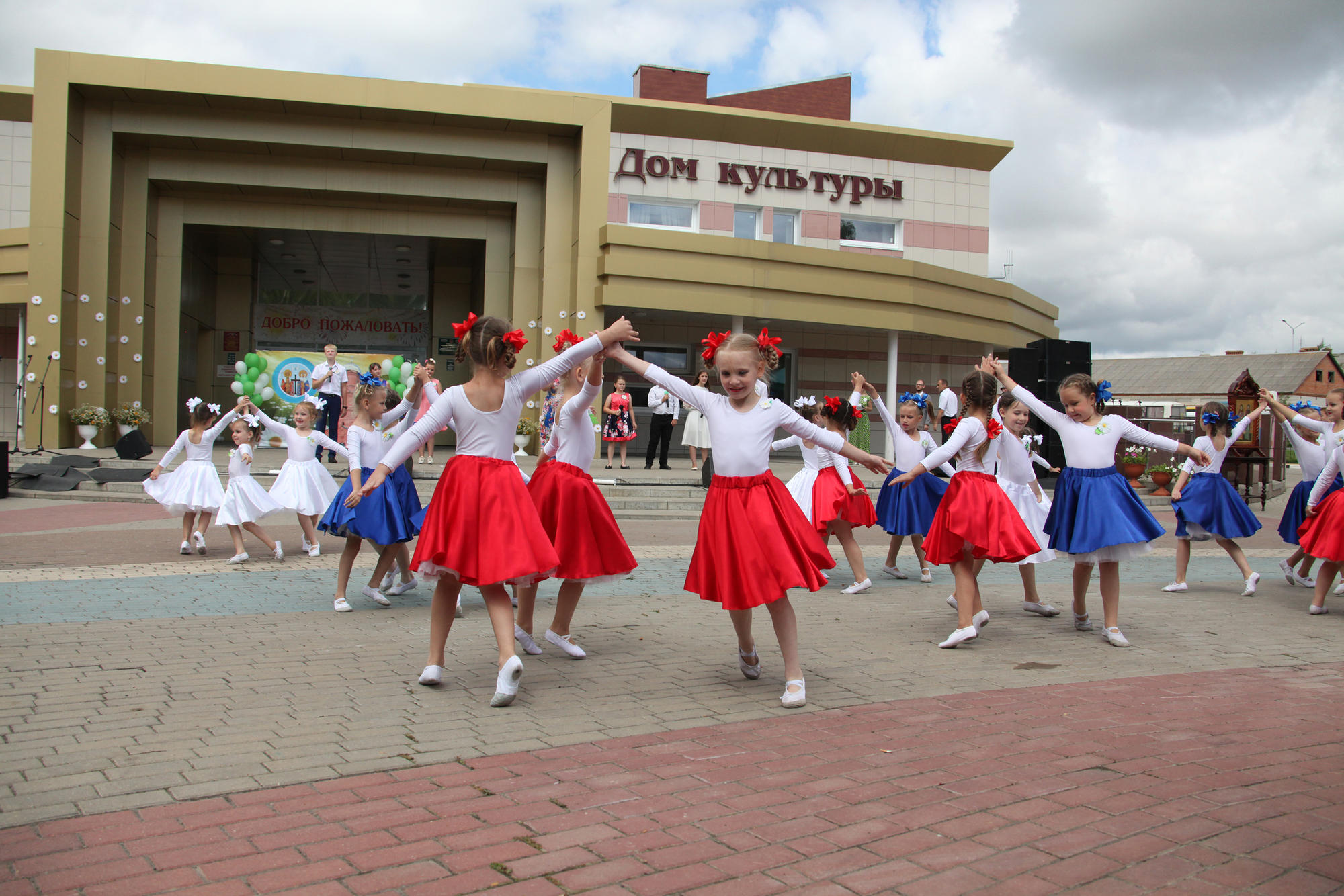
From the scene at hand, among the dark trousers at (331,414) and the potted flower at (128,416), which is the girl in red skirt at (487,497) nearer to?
the dark trousers at (331,414)

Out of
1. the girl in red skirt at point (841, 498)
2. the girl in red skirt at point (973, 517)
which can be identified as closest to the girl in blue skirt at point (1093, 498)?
the girl in red skirt at point (973, 517)

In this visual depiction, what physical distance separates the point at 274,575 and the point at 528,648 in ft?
12.4

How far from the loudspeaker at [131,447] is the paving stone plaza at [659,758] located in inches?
483

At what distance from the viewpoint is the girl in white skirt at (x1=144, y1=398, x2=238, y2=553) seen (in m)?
9.47

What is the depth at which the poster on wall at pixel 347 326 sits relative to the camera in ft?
101

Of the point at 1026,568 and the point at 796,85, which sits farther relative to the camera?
the point at 796,85

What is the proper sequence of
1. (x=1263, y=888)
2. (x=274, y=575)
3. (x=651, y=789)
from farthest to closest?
(x=274, y=575), (x=651, y=789), (x=1263, y=888)

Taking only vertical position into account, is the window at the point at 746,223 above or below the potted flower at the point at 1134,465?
above

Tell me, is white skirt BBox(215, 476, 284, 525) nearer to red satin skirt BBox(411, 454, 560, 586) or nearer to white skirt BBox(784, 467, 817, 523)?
white skirt BBox(784, 467, 817, 523)

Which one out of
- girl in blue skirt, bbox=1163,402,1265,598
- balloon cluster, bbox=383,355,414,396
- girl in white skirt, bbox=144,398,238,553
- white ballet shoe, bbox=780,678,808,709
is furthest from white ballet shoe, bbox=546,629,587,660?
balloon cluster, bbox=383,355,414,396

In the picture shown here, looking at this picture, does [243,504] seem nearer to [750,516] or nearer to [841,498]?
[841,498]

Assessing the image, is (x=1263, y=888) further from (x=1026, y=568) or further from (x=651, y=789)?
(x=1026, y=568)

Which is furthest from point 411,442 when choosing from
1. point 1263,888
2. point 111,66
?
point 111,66

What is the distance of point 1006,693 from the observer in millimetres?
4953
